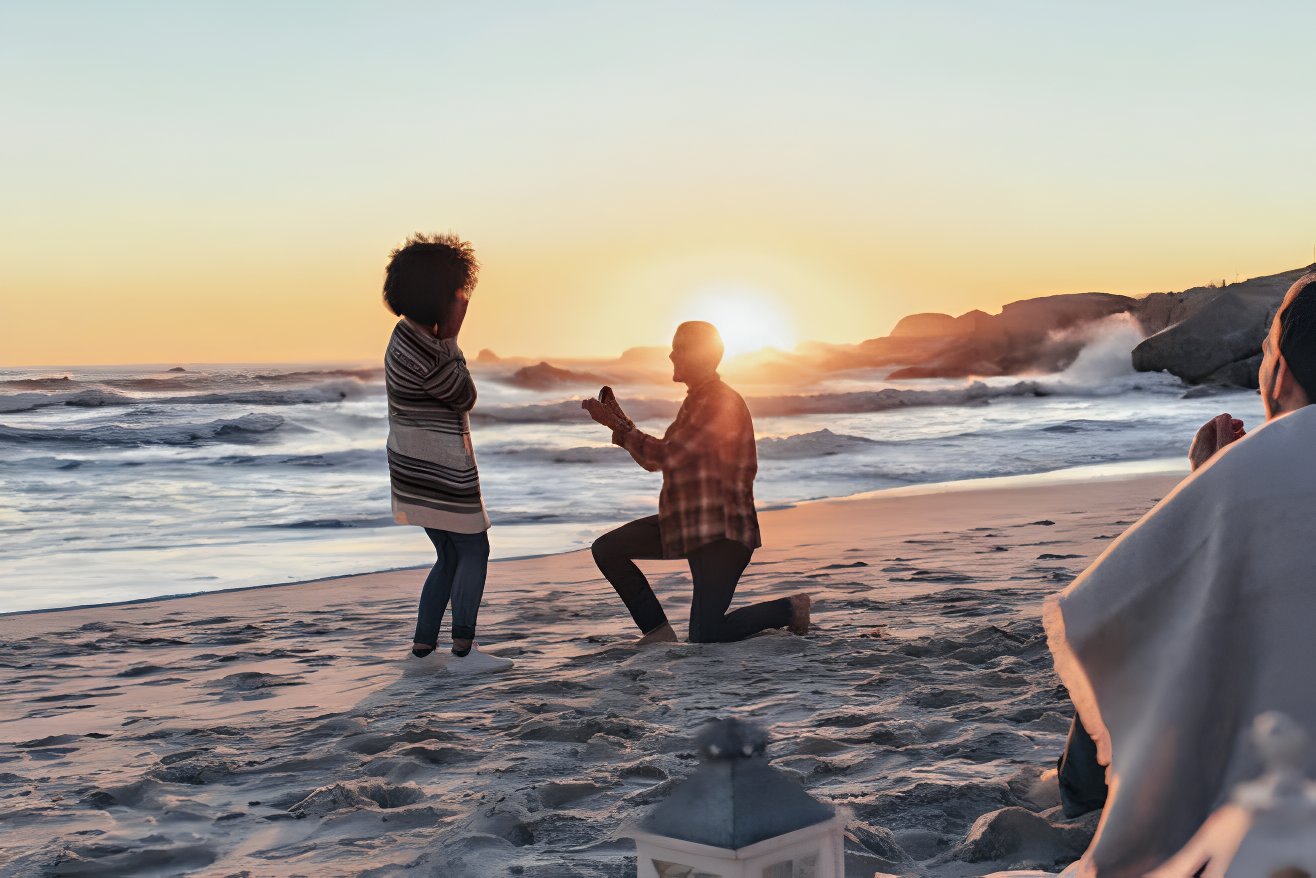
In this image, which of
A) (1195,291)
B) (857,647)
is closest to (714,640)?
(857,647)

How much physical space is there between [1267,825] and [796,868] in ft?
2.43

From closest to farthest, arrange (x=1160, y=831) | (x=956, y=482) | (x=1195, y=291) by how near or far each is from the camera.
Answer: (x=1160, y=831) < (x=956, y=482) < (x=1195, y=291)

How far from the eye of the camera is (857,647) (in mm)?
5770

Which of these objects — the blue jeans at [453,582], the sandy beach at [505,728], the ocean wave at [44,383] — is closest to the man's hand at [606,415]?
the blue jeans at [453,582]

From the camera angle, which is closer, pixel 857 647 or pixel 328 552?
pixel 857 647

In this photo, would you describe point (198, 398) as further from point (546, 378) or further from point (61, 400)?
point (546, 378)

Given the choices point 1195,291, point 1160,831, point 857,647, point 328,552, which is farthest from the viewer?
point 1195,291

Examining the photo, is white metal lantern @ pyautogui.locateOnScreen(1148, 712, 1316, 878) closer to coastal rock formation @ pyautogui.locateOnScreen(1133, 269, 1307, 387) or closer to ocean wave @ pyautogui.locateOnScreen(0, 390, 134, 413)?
ocean wave @ pyautogui.locateOnScreen(0, 390, 134, 413)

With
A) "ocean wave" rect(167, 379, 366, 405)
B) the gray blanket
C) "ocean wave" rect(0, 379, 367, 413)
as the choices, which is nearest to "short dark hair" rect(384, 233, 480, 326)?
the gray blanket

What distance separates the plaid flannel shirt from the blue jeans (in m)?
0.82

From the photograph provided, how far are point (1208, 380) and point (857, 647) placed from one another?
1358 inches

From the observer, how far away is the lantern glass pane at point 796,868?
1894 mm

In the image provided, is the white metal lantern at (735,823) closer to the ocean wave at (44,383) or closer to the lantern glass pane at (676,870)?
the lantern glass pane at (676,870)

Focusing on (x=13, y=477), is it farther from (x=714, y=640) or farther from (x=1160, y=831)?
(x=1160, y=831)
